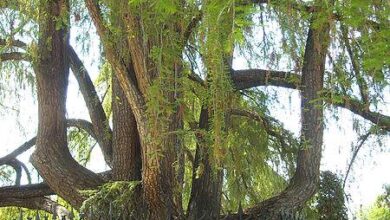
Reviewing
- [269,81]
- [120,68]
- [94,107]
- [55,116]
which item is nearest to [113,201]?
[120,68]

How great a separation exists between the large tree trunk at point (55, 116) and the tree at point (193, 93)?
0.01 meters

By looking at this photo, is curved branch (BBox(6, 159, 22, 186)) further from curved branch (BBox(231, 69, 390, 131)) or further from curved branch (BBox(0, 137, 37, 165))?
curved branch (BBox(231, 69, 390, 131))

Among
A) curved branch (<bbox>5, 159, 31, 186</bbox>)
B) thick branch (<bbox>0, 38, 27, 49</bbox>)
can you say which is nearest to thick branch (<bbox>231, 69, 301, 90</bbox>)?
thick branch (<bbox>0, 38, 27, 49</bbox>)

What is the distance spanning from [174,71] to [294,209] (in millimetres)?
2133

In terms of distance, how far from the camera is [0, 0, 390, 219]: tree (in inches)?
157

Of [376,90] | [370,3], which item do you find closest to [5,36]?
[376,90]

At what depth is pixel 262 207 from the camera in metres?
6.14

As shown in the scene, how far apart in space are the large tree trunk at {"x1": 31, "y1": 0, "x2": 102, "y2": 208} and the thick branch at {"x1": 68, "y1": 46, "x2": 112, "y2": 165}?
0.92 feet

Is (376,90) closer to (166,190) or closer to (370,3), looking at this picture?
(370,3)

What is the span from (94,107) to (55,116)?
67 cm

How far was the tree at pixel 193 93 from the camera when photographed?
3.98 metres

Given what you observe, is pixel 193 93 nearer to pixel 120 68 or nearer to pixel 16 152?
pixel 120 68

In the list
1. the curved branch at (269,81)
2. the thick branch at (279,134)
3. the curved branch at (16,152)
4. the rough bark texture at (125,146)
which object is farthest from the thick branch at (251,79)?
the curved branch at (16,152)

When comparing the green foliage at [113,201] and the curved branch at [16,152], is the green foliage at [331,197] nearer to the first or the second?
the green foliage at [113,201]
